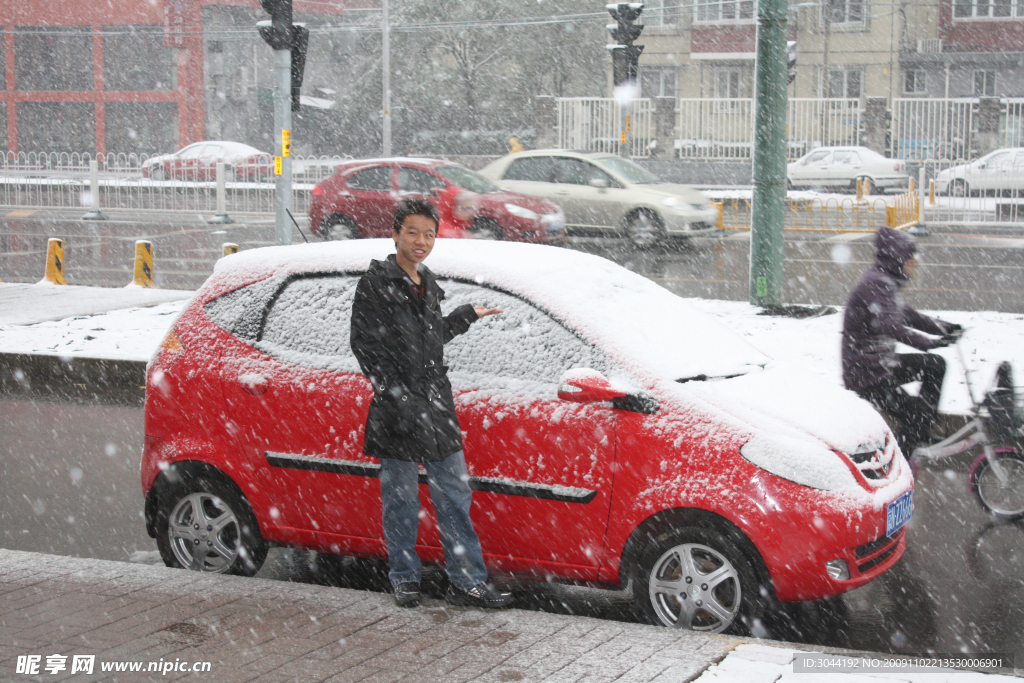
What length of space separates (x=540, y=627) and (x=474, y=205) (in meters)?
13.6

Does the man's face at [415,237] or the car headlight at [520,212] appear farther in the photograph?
the car headlight at [520,212]

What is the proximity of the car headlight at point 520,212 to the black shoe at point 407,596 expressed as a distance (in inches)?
514

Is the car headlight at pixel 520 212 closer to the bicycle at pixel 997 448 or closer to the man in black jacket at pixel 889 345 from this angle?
the man in black jacket at pixel 889 345

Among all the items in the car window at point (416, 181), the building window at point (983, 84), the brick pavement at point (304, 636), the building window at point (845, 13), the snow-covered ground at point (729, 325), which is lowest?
the brick pavement at point (304, 636)

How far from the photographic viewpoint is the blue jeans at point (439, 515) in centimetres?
439

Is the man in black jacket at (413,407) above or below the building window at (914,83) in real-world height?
below

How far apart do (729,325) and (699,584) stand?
5.00 metres

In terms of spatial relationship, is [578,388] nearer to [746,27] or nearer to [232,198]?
[232,198]

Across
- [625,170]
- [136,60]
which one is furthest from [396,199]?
[136,60]

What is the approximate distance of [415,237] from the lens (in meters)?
4.36

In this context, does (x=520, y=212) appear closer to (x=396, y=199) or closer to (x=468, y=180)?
(x=468, y=180)

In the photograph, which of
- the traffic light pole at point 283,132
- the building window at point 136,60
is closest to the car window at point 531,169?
the traffic light pole at point 283,132

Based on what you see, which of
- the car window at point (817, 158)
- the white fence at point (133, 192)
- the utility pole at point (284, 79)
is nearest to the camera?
the utility pole at point (284, 79)

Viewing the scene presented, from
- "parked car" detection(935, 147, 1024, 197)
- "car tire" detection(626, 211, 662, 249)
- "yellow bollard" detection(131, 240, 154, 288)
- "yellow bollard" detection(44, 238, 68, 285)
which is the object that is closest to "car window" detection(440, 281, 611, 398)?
"yellow bollard" detection(131, 240, 154, 288)
